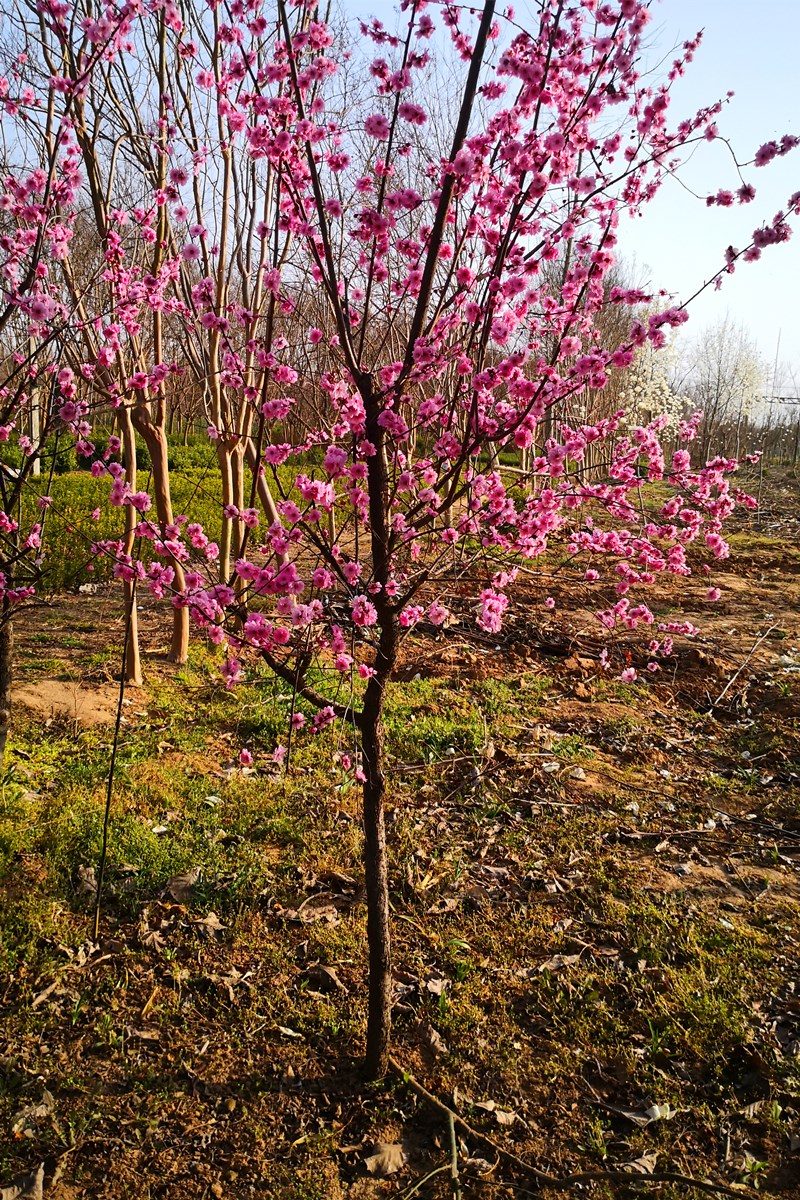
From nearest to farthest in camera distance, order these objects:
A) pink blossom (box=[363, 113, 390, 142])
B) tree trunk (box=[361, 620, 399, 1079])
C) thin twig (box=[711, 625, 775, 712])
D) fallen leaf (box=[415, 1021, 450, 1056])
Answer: pink blossom (box=[363, 113, 390, 142]) < tree trunk (box=[361, 620, 399, 1079]) < fallen leaf (box=[415, 1021, 450, 1056]) < thin twig (box=[711, 625, 775, 712])

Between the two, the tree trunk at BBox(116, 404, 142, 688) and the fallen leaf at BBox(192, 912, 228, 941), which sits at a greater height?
the tree trunk at BBox(116, 404, 142, 688)

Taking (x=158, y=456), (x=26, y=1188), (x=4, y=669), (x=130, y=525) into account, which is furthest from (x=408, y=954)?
(x=158, y=456)

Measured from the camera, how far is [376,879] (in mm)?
2445

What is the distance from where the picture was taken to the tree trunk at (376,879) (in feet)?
7.88

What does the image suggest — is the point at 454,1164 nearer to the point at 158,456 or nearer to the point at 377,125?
the point at 377,125

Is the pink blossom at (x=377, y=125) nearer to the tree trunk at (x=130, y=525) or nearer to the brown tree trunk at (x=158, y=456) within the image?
the tree trunk at (x=130, y=525)

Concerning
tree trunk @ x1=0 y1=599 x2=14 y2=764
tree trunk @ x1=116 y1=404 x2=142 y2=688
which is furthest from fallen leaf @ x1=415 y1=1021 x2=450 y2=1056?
tree trunk @ x1=116 y1=404 x2=142 y2=688

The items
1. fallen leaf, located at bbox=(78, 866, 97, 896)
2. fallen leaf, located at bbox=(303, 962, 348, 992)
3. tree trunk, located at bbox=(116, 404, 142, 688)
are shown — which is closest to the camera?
fallen leaf, located at bbox=(303, 962, 348, 992)

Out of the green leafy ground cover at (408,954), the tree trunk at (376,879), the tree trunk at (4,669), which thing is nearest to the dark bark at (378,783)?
the tree trunk at (376,879)

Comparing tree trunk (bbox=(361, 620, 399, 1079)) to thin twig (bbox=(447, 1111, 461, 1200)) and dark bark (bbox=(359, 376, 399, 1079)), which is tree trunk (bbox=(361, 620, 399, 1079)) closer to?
dark bark (bbox=(359, 376, 399, 1079))

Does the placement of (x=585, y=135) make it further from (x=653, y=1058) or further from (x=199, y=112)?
(x=199, y=112)

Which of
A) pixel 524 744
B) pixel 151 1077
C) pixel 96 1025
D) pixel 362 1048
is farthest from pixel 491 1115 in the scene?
pixel 524 744

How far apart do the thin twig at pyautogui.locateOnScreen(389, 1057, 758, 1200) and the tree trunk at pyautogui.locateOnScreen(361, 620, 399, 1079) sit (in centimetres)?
21

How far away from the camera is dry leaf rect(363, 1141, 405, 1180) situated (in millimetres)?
2186
